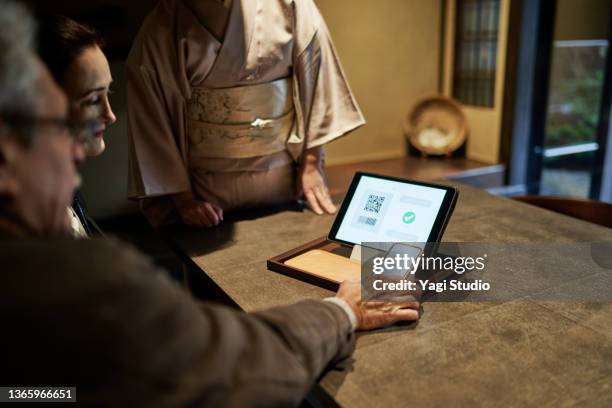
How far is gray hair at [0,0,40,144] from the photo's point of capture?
0.70 metres

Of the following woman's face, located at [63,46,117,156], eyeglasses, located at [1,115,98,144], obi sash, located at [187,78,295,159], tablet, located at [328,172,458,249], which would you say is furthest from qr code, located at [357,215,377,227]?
eyeglasses, located at [1,115,98,144]

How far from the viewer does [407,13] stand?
4.00m

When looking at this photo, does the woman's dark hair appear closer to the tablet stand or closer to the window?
the tablet stand

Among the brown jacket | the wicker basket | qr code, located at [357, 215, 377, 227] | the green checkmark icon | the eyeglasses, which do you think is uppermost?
the eyeglasses

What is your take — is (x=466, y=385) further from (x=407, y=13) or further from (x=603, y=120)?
(x=407, y=13)

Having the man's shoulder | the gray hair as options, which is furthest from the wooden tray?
the gray hair

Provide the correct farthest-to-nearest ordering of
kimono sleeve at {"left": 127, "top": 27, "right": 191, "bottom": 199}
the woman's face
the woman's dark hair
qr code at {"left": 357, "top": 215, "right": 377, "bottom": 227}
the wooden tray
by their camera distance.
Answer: kimono sleeve at {"left": 127, "top": 27, "right": 191, "bottom": 199}
qr code at {"left": 357, "top": 215, "right": 377, "bottom": 227}
the wooden tray
the woman's face
the woman's dark hair

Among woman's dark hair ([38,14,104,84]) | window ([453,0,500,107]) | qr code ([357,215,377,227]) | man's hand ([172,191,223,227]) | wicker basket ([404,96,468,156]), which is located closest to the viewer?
woman's dark hair ([38,14,104,84])

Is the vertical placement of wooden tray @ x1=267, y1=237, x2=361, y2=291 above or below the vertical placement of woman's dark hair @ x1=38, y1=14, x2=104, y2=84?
below

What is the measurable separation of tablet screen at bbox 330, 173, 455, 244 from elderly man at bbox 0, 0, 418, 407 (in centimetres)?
71

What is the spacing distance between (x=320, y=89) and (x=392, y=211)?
2.33 ft

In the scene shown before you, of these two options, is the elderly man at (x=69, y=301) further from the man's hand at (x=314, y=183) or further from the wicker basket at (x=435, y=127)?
the wicker basket at (x=435, y=127)

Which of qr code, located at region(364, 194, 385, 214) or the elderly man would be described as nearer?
the elderly man

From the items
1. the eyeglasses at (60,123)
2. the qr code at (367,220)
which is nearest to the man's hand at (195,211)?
the qr code at (367,220)
